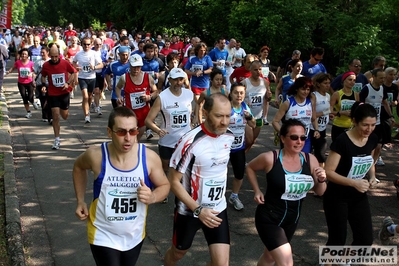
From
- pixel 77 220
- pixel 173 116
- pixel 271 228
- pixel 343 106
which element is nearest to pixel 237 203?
pixel 173 116

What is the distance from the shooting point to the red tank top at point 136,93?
8.08 m

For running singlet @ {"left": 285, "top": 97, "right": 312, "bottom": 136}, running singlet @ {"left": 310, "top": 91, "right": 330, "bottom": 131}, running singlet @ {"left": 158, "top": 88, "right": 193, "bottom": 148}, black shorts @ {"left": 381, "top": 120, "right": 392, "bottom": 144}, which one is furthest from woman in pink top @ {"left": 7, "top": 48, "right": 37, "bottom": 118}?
black shorts @ {"left": 381, "top": 120, "right": 392, "bottom": 144}

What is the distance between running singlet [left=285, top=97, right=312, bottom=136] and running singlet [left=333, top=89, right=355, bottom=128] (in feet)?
3.27

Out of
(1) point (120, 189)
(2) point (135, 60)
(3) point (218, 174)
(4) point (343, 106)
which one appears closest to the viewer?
(1) point (120, 189)

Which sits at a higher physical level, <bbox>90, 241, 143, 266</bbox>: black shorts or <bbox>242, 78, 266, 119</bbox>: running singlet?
<bbox>242, 78, 266, 119</bbox>: running singlet

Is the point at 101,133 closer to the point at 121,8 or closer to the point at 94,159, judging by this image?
the point at 94,159

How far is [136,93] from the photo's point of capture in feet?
26.6

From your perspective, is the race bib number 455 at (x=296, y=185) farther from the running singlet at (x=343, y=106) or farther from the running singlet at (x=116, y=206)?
the running singlet at (x=343, y=106)

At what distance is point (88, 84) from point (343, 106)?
22.3ft

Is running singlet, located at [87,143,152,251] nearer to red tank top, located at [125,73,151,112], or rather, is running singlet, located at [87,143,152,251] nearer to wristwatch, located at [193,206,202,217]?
wristwatch, located at [193,206,202,217]

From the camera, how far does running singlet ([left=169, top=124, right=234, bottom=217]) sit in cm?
403

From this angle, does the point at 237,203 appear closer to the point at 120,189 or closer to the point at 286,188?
the point at 286,188

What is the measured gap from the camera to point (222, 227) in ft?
13.5

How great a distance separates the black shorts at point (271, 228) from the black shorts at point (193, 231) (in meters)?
0.30
